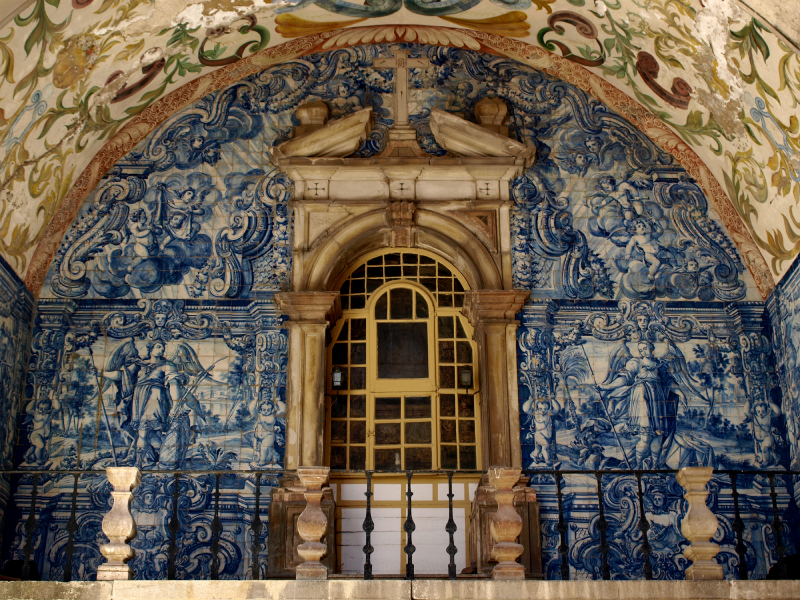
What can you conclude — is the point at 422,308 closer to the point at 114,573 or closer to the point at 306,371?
the point at 306,371

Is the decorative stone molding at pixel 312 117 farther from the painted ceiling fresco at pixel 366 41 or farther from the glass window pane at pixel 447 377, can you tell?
the glass window pane at pixel 447 377

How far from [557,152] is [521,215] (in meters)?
0.65

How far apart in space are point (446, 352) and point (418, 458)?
86 cm

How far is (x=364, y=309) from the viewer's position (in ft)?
26.5

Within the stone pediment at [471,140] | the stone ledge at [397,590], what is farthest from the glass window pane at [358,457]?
the stone pediment at [471,140]

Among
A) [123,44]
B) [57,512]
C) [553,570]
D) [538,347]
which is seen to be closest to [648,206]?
[538,347]

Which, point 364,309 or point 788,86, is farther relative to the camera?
point 364,309

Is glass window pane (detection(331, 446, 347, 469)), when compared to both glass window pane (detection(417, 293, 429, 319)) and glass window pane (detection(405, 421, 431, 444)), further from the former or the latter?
glass window pane (detection(417, 293, 429, 319))

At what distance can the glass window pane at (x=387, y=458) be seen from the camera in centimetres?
759

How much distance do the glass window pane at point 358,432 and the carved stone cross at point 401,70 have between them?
2.49 metres

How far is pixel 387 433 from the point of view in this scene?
25.2 ft

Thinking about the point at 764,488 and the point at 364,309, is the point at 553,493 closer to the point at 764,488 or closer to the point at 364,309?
the point at 764,488

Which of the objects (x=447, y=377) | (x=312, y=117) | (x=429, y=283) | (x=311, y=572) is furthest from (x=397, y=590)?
(x=312, y=117)

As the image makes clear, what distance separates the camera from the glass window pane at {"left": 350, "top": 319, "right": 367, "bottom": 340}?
8.00 m
